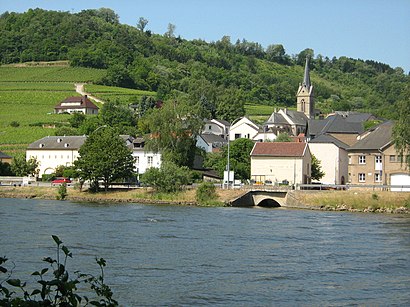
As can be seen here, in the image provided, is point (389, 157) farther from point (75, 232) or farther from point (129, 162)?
point (75, 232)

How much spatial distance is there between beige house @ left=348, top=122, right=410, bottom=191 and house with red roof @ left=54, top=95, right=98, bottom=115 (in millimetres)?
72460

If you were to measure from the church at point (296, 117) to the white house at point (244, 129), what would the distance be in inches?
90.2

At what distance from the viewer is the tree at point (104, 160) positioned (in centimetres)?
7719

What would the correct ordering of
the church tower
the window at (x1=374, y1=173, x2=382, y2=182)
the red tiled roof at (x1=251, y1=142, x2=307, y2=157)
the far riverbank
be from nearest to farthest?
1. the far riverbank
2. the red tiled roof at (x1=251, y1=142, x2=307, y2=157)
3. the window at (x1=374, y1=173, x2=382, y2=182)
4. the church tower

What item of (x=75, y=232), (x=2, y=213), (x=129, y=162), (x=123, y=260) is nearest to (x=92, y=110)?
(x=129, y=162)

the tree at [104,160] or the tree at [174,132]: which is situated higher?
the tree at [174,132]

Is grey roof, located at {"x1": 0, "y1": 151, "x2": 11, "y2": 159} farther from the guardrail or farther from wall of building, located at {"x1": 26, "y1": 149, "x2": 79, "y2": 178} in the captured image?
the guardrail

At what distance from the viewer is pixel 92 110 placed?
496ft

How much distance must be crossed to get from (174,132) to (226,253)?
48266 mm

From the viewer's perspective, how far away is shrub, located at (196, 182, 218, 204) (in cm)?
7195

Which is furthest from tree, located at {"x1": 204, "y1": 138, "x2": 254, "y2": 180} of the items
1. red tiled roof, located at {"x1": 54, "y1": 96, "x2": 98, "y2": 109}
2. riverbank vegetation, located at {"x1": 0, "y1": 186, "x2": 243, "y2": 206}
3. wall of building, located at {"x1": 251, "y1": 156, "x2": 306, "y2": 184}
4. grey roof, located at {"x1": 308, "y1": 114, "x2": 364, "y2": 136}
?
red tiled roof, located at {"x1": 54, "y1": 96, "x2": 98, "y2": 109}

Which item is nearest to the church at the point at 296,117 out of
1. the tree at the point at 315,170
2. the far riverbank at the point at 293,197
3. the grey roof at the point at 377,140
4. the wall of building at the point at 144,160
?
the wall of building at the point at 144,160

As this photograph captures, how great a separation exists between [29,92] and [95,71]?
34141 mm

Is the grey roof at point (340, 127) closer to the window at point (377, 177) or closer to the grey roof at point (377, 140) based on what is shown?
the grey roof at point (377, 140)
